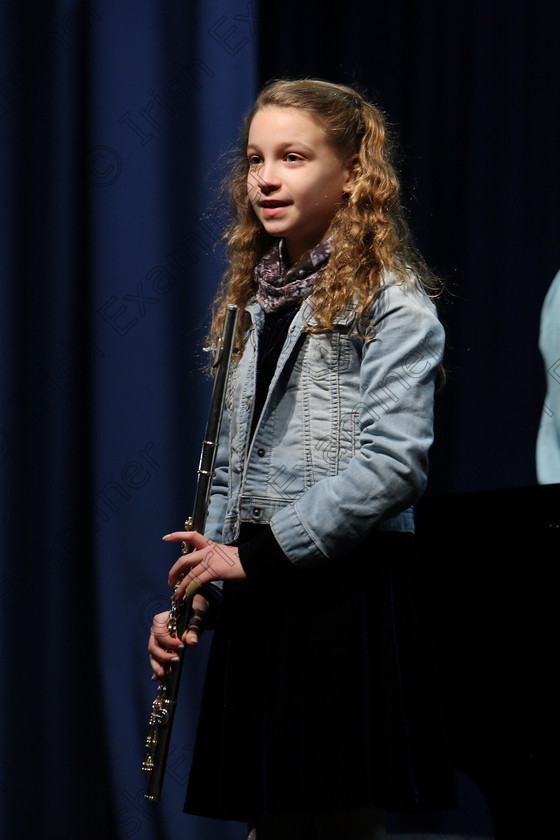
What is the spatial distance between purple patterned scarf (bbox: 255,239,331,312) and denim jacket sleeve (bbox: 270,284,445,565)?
0.13 meters

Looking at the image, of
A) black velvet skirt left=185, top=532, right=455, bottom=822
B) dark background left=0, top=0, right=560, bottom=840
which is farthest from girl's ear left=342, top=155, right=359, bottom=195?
dark background left=0, top=0, right=560, bottom=840

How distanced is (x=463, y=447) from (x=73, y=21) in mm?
1329

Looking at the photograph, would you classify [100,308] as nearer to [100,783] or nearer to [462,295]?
[462,295]

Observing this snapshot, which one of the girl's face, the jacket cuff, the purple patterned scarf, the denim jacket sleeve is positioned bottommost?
the jacket cuff

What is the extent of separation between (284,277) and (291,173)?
14cm

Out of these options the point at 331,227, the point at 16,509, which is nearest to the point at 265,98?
the point at 331,227

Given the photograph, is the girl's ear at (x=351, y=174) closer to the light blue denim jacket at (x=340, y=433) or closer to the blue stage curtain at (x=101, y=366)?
the light blue denim jacket at (x=340, y=433)

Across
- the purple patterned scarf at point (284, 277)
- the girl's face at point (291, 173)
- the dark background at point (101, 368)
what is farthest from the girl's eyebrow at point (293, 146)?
the dark background at point (101, 368)

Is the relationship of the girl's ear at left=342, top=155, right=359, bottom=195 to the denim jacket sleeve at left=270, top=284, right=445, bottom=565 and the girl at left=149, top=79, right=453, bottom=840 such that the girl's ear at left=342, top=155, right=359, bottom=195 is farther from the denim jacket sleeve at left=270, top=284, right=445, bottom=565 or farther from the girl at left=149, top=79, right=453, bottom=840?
the denim jacket sleeve at left=270, top=284, right=445, bottom=565

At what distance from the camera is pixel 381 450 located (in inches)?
48.1

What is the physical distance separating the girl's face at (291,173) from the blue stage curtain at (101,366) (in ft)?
3.03

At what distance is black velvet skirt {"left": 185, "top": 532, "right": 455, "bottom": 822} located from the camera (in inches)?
47.5

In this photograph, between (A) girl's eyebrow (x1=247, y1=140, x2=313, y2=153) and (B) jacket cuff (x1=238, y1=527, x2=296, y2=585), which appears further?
(A) girl's eyebrow (x1=247, y1=140, x2=313, y2=153)

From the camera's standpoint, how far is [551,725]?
1.37 meters
